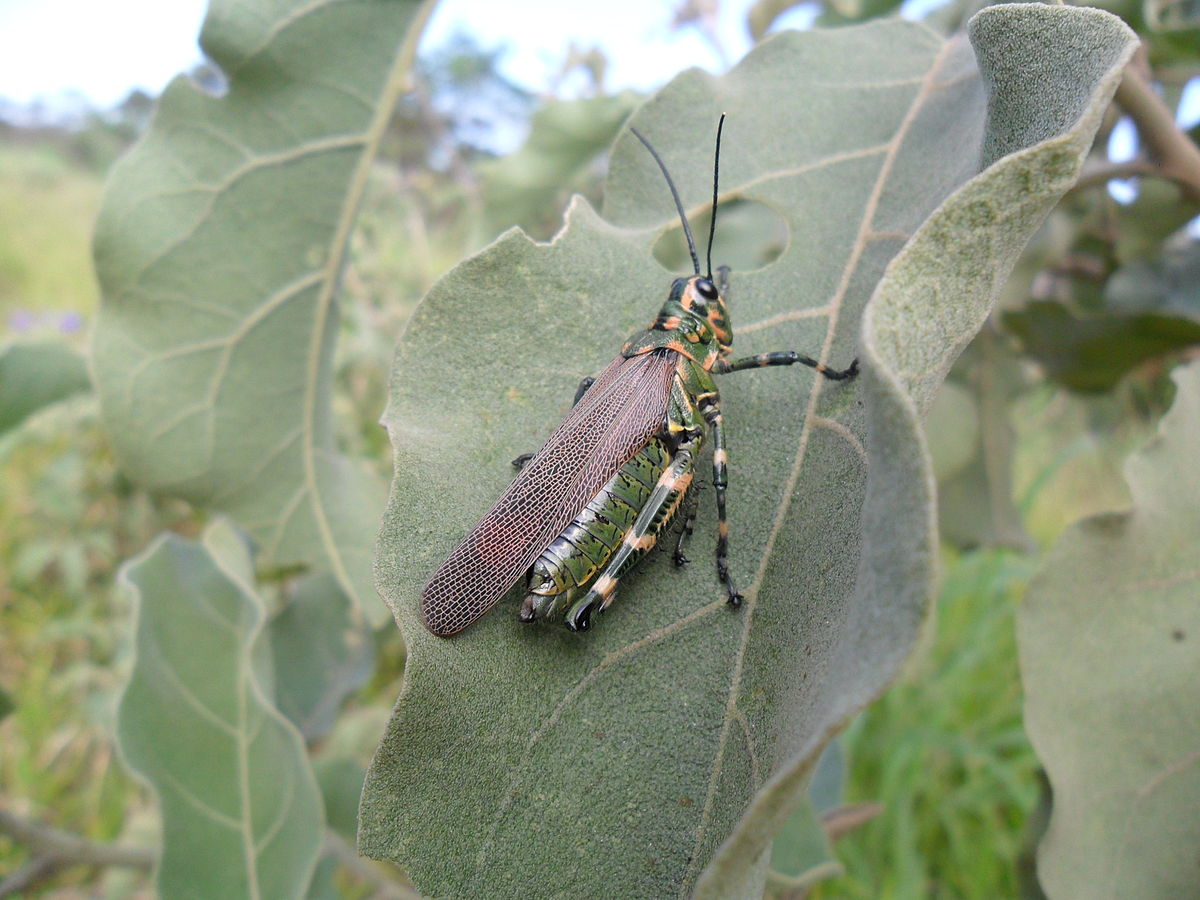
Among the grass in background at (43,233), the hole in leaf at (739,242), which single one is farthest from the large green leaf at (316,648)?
the grass in background at (43,233)

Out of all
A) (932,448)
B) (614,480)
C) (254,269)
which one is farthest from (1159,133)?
(254,269)

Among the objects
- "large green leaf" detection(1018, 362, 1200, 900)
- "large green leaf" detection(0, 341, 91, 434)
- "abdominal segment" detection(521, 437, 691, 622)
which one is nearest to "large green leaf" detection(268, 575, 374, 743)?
"large green leaf" detection(0, 341, 91, 434)

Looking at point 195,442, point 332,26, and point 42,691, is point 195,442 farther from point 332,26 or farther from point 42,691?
point 42,691

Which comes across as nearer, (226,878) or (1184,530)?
(1184,530)

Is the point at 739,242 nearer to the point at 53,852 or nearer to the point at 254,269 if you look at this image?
the point at 254,269

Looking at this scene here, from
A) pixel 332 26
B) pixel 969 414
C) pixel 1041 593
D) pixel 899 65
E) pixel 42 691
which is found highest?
pixel 332 26

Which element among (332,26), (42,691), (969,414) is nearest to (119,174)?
(332,26)

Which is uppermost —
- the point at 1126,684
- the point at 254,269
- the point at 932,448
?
the point at 254,269
